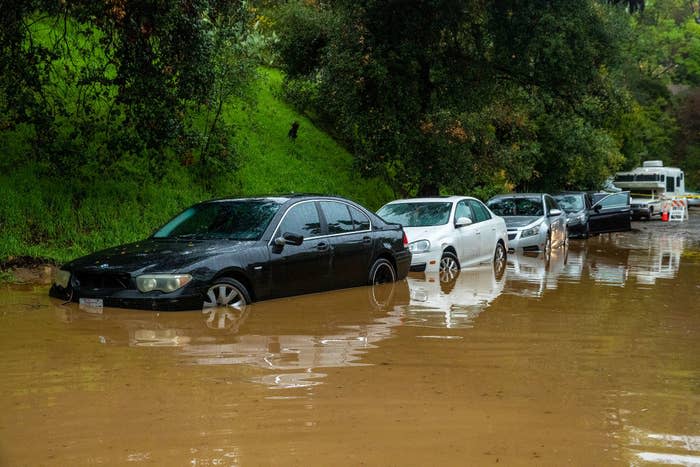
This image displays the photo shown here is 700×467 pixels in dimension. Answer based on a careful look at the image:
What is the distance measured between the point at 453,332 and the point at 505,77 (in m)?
15.3

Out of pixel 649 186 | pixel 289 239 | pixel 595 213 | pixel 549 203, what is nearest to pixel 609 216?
pixel 595 213

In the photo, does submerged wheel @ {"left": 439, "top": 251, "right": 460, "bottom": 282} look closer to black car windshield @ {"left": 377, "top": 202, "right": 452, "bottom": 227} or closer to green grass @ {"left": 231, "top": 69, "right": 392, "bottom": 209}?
black car windshield @ {"left": 377, "top": 202, "right": 452, "bottom": 227}

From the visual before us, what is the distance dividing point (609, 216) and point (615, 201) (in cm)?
76

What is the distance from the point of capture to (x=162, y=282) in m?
8.52

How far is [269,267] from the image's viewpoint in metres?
9.35

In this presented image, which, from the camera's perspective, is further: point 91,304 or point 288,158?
point 288,158

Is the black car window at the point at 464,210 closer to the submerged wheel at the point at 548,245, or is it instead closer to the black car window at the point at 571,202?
the submerged wheel at the point at 548,245

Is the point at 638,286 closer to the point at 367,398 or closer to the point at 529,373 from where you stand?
the point at 529,373

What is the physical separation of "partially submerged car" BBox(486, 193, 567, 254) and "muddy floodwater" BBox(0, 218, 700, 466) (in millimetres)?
8744

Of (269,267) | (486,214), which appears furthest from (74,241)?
(486,214)

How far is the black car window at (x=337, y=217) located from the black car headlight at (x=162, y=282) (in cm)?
249

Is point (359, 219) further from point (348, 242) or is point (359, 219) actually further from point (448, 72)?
point (448, 72)

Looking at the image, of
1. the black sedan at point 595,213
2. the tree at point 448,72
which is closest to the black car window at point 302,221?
the tree at point 448,72

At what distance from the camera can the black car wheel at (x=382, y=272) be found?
36.0 ft
